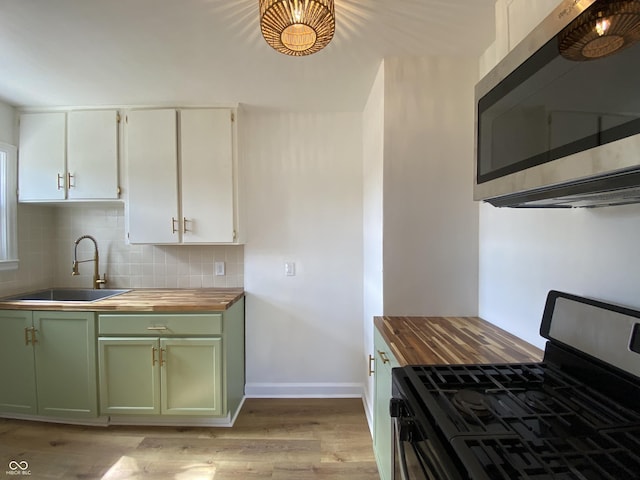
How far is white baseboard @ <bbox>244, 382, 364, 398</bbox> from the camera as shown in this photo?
2492 mm

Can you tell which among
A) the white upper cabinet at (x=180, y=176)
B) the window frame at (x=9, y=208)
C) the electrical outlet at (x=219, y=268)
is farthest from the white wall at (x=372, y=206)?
the window frame at (x=9, y=208)

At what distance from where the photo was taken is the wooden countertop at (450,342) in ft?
3.84

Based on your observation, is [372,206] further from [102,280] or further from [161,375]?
[102,280]

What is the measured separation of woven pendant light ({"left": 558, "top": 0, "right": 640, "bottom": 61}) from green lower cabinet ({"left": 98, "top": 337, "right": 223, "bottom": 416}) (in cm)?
213

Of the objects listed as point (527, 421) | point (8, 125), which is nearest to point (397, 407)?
point (527, 421)

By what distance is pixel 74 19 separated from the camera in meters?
1.38

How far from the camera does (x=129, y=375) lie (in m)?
2.05

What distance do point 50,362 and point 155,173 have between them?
1.49 metres

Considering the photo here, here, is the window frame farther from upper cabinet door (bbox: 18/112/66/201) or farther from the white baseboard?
the white baseboard

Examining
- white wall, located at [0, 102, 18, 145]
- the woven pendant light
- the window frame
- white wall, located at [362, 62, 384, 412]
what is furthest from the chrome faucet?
the woven pendant light

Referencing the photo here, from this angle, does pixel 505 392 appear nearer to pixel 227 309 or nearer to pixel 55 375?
pixel 227 309

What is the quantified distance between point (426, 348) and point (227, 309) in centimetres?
135

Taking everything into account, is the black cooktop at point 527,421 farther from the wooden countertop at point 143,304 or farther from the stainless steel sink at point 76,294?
the stainless steel sink at point 76,294

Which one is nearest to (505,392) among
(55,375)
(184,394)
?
(184,394)
